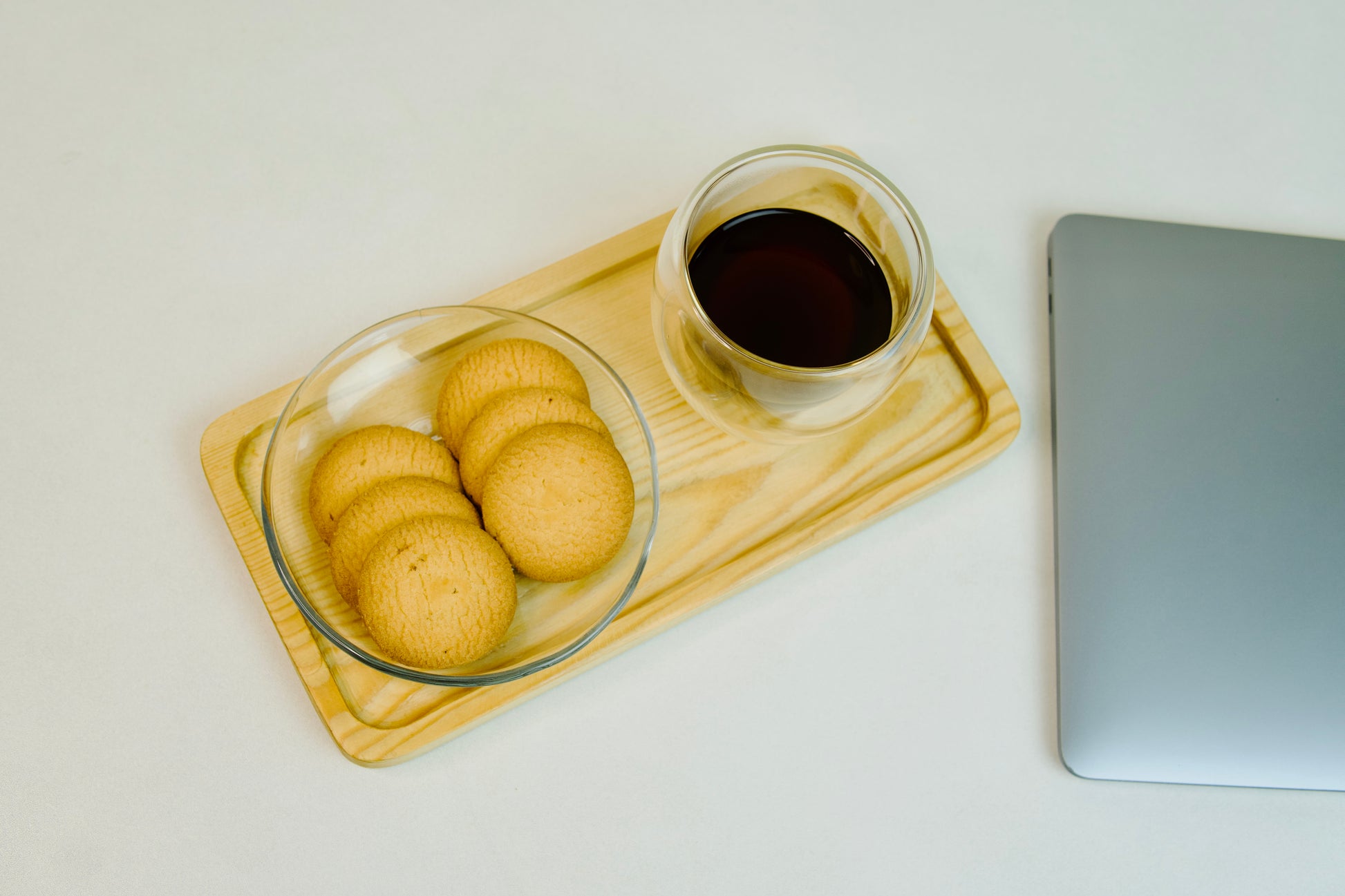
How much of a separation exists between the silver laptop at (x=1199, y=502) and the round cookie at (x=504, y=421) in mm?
357

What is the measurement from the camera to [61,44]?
0.70 metres

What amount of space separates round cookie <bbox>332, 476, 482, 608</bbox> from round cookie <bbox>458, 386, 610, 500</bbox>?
0.02 metres

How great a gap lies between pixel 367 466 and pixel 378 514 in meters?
0.04

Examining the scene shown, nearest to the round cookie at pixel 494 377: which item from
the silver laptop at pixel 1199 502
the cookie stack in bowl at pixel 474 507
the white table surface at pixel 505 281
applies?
the cookie stack in bowl at pixel 474 507

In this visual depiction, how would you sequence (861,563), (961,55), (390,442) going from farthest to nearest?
1. (961,55)
2. (861,563)
3. (390,442)

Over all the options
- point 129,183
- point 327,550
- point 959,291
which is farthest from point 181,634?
point 959,291

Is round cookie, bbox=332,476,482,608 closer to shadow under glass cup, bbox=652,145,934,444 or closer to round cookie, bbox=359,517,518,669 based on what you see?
round cookie, bbox=359,517,518,669

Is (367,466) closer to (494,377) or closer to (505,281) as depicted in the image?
(494,377)

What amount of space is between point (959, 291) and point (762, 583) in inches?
11.1

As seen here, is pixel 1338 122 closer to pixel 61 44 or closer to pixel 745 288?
pixel 745 288

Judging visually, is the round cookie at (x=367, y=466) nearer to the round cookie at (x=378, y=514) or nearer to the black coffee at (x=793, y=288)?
the round cookie at (x=378, y=514)

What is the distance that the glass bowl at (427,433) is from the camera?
50 centimetres

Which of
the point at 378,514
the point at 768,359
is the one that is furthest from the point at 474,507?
the point at 768,359

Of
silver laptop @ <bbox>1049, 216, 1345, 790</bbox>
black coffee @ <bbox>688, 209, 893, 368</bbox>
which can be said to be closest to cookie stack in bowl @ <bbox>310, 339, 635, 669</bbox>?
black coffee @ <bbox>688, 209, 893, 368</bbox>
